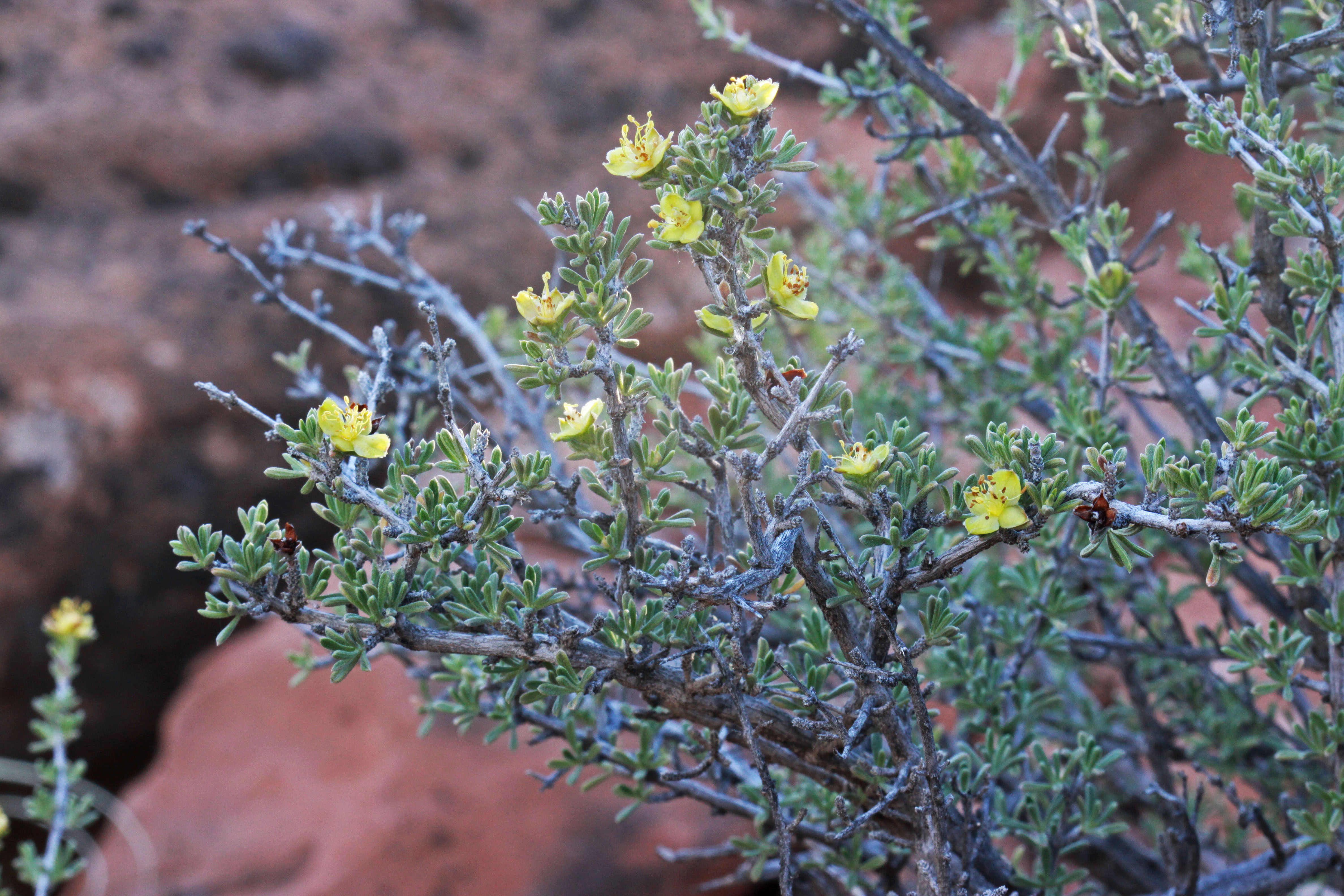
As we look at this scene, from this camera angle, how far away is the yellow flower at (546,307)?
917mm

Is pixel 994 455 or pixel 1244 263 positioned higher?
pixel 1244 263

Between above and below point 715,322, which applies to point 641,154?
above

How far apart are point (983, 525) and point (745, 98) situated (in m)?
0.47

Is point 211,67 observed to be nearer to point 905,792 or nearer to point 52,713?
point 52,713

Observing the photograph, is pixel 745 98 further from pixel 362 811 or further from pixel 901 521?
pixel 362 811

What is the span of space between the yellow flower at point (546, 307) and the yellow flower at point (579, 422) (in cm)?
9

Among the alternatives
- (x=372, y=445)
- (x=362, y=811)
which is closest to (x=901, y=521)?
(x=372, y=445)

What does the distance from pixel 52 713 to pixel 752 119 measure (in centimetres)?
186

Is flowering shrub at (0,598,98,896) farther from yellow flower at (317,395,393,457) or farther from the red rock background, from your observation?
yellow flower at (317,395,393,457)

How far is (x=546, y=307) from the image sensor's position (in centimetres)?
93

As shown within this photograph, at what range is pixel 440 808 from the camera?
8.66 feet

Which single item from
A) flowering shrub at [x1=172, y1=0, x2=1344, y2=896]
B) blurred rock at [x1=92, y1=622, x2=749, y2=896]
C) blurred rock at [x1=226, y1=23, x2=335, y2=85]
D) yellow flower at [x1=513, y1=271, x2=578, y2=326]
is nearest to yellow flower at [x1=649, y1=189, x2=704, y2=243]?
flowering shrub at [x1=172, y1=0, x2=1344, y2=896]

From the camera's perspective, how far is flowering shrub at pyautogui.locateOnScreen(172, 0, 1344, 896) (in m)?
0.94

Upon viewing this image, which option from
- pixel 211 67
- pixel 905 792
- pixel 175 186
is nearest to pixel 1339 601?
pixel 905 792
